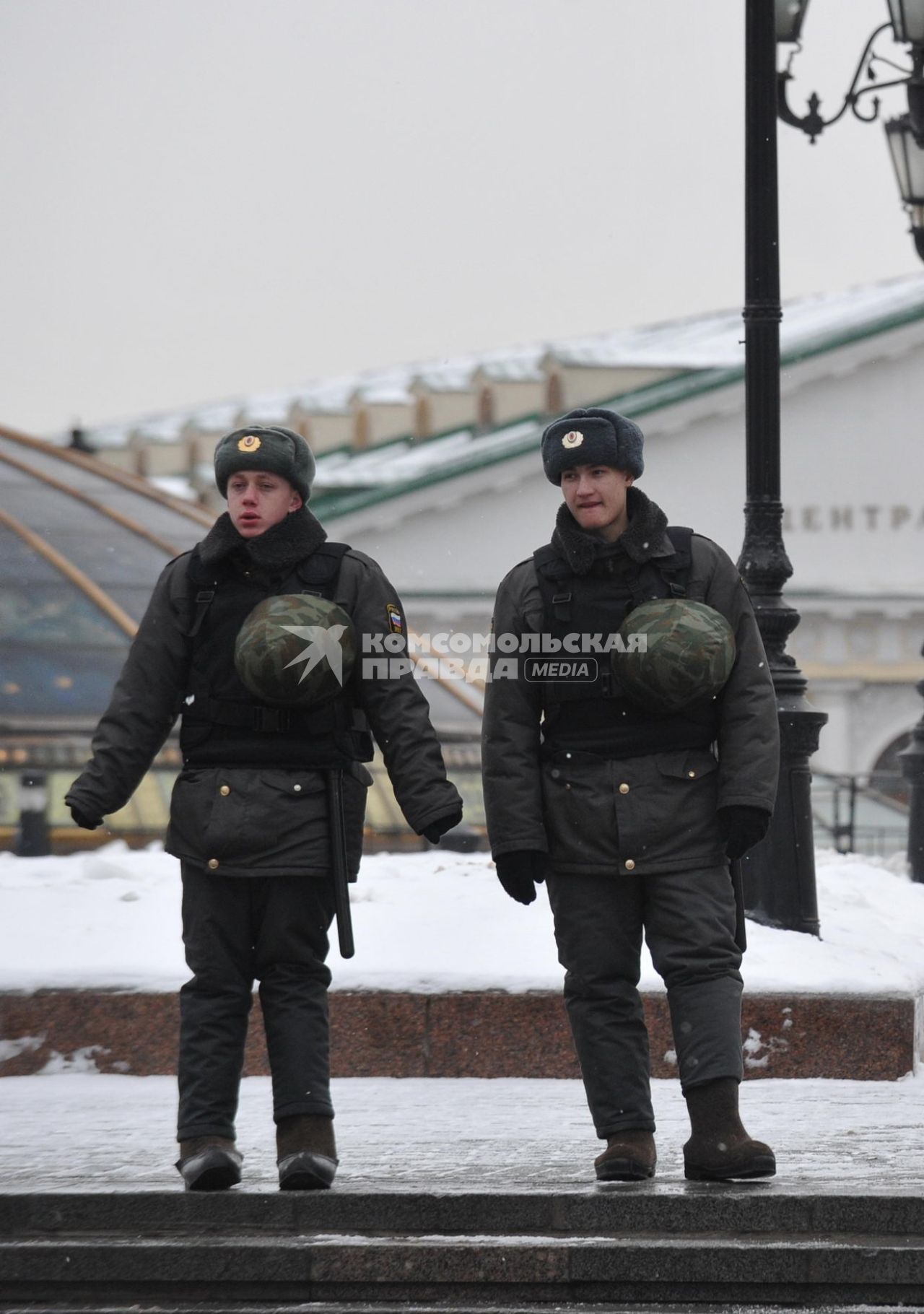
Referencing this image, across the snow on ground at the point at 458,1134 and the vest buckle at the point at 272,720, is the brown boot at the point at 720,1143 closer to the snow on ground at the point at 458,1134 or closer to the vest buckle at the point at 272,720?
the snow on ground at the point at 458,1134

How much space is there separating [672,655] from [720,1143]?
99 cm

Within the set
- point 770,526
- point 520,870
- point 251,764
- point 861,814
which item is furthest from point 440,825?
point 861,814

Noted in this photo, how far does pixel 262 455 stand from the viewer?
4988 mm

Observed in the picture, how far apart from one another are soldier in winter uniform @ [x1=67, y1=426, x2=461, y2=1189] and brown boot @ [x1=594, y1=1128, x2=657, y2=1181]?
556mm

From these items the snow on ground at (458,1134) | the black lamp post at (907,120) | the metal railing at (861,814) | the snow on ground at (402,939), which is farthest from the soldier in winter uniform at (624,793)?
the metal railing at (861,814)

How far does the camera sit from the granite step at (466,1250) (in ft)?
13.8

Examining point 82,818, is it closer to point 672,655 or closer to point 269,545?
point 269,545

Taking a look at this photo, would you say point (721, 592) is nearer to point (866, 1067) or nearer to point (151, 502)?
point (866, 1067)

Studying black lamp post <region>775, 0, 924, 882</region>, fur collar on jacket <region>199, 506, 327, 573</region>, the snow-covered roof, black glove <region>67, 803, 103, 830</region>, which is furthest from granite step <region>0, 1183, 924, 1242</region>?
the snow-covered roof

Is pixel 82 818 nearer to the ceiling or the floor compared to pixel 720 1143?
nearer to the ceiling

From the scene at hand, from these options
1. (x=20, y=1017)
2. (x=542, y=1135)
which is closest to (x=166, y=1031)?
(x=20, y=1017)

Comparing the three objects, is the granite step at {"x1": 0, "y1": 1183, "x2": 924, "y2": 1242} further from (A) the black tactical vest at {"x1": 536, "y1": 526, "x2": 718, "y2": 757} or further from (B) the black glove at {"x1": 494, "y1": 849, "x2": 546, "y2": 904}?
(A) the black tactical vest at {"x1": 536, "y1": 526, "x2": 718, "y2": 757}

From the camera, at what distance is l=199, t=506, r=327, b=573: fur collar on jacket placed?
4977 millimetres

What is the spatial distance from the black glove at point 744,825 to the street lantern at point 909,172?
857cm
